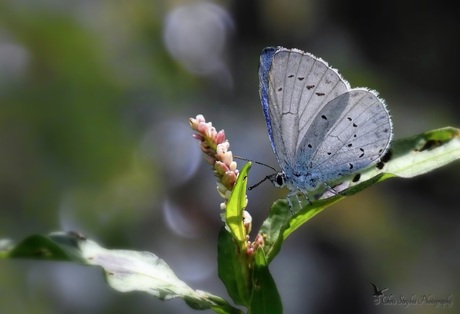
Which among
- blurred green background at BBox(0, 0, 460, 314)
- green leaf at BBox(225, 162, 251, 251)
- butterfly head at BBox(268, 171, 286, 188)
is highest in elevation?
blurred green background at BBox(0, 0, 460, 314)

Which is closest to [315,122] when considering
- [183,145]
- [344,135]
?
[344,135]

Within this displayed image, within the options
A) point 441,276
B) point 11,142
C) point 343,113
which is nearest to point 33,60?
point 11,142

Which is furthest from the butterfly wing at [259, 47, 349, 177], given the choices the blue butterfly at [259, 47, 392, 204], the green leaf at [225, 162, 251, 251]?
the green leaf at [225, 162, 251, 251]

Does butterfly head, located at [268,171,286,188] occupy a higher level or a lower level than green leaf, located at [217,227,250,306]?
higher

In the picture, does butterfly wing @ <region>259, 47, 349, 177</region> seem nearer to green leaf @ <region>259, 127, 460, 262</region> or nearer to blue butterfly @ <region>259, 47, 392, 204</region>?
blue butterfly @ <region>259, 47, 392, 204</region>

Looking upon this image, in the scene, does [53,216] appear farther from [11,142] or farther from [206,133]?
[206,133]

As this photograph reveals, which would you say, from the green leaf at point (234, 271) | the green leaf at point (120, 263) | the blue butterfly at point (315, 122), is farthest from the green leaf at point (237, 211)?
the blue butterfly at point (315, 122)
